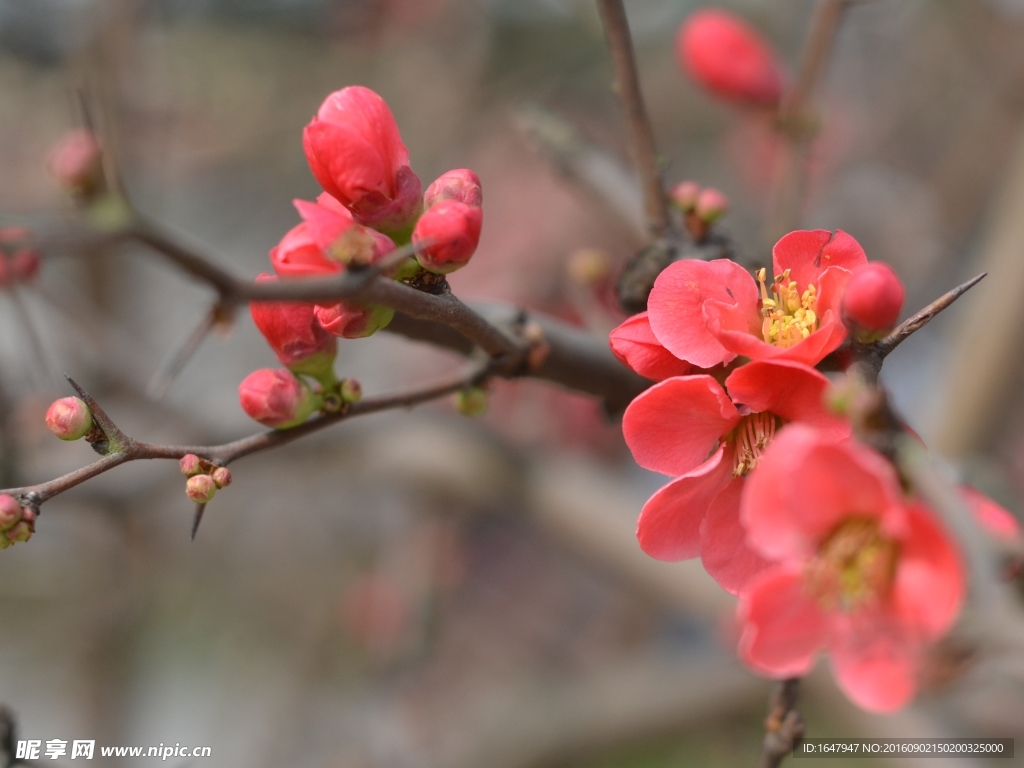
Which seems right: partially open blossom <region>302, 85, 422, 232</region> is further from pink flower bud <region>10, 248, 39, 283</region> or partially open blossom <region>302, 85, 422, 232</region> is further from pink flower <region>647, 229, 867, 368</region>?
pink flower bud <region>10, 248, 39, 283</region>

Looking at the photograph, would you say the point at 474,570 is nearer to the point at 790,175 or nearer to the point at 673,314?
the point at 790,175

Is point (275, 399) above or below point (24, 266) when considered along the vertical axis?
below

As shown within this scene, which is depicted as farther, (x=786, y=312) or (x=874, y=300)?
(x=786, y=312)

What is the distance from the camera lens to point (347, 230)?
0.61 metres

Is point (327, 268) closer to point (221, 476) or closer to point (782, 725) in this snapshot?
point (221, 476)

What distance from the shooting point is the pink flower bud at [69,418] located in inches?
29.4

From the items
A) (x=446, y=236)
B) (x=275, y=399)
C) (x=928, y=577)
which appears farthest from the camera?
(x=275, y=399)

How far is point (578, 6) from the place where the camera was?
3.17 metres

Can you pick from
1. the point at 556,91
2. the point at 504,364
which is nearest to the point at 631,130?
the point at 504,364

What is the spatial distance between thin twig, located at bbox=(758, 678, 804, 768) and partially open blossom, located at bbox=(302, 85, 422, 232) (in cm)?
62

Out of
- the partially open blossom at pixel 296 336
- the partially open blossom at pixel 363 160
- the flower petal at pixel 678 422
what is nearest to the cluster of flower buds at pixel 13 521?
the partially open blossom at pixel 296 336

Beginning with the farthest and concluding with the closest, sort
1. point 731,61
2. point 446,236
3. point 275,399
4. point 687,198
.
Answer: point 731,61
point 687,198
point 275,399
point 446,236

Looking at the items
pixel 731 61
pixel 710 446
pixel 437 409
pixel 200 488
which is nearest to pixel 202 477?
pixel 200 488

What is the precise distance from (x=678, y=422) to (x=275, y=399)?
0.38 metres
